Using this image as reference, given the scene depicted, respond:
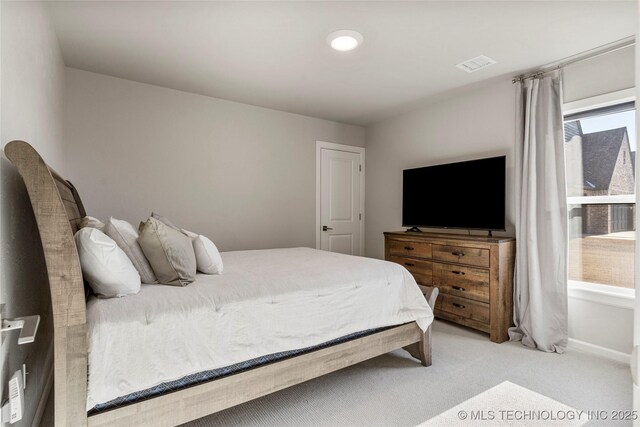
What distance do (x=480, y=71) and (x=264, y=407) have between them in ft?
10.8

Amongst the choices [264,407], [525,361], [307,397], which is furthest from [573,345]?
[264,407]

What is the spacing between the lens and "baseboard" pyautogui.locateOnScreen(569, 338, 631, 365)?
2631 millimetres

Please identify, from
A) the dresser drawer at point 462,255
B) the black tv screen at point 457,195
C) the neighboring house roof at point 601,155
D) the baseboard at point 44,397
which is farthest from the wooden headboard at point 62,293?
the neighboring house roof at point 601,155

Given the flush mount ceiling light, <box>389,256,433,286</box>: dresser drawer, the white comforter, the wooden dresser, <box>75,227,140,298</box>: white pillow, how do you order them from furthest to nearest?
<box>389,256,433,286</box>: dresser drawer, the wooden dresser, the flush mount ceiling light, <box>75,227,140,298</box>: white pillow, the white comforter

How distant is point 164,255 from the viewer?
6.17ft

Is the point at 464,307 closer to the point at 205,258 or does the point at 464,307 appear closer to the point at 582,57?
the point at 582,57

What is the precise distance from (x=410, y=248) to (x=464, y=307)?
836 mm

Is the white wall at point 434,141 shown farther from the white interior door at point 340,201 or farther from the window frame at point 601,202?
the window frame at point 601,202

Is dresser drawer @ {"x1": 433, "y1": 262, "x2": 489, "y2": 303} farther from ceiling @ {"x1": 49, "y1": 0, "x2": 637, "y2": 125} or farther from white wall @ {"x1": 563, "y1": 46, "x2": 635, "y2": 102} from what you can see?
ceiling @ {"x1": 49, "y1": 0, "x2": 637, "y2": 125}

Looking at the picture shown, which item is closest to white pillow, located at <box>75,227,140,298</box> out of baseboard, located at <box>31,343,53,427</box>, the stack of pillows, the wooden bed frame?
the stack of pillows

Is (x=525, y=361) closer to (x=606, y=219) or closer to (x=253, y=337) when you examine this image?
(x=606, y=219)

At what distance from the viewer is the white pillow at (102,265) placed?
1.54 meters

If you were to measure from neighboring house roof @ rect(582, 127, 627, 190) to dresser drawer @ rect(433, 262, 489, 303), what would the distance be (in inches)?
46.5

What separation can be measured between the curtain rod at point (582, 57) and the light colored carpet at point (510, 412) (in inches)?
105
